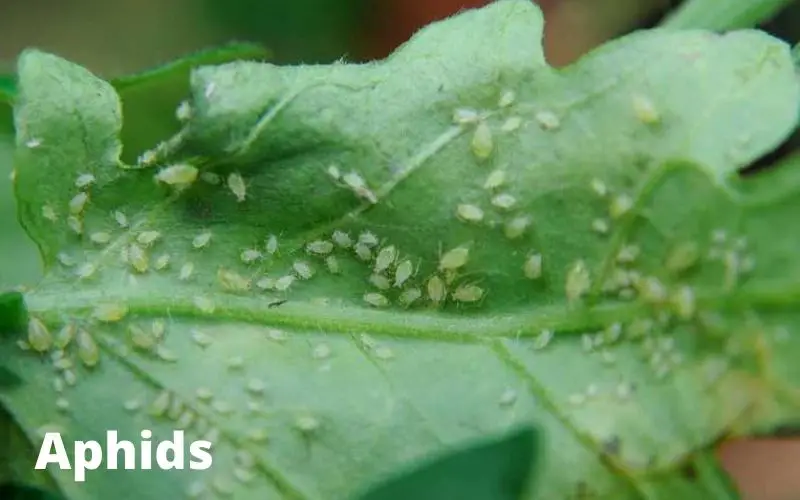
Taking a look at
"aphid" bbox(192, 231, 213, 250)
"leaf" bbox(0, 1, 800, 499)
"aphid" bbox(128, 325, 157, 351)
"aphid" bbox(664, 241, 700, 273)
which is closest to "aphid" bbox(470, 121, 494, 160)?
"leaf" bbox(0, 1, 800, 499)

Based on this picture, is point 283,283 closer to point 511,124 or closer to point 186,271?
point 186,271

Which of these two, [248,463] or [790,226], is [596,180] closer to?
[790,226]

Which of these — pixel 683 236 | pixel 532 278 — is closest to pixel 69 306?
pixel 532 278

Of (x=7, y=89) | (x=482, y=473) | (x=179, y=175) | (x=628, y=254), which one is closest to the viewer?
(x=482, y=473)

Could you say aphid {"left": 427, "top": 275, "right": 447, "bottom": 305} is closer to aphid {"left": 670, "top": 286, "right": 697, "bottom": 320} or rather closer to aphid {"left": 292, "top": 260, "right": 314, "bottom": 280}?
aphid {"left": 292, "top": 260, "right": 314, "bottom": 280}

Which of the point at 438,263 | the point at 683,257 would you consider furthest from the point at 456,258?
the point at 683,257

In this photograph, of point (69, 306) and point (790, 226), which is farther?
point (69, 306)
